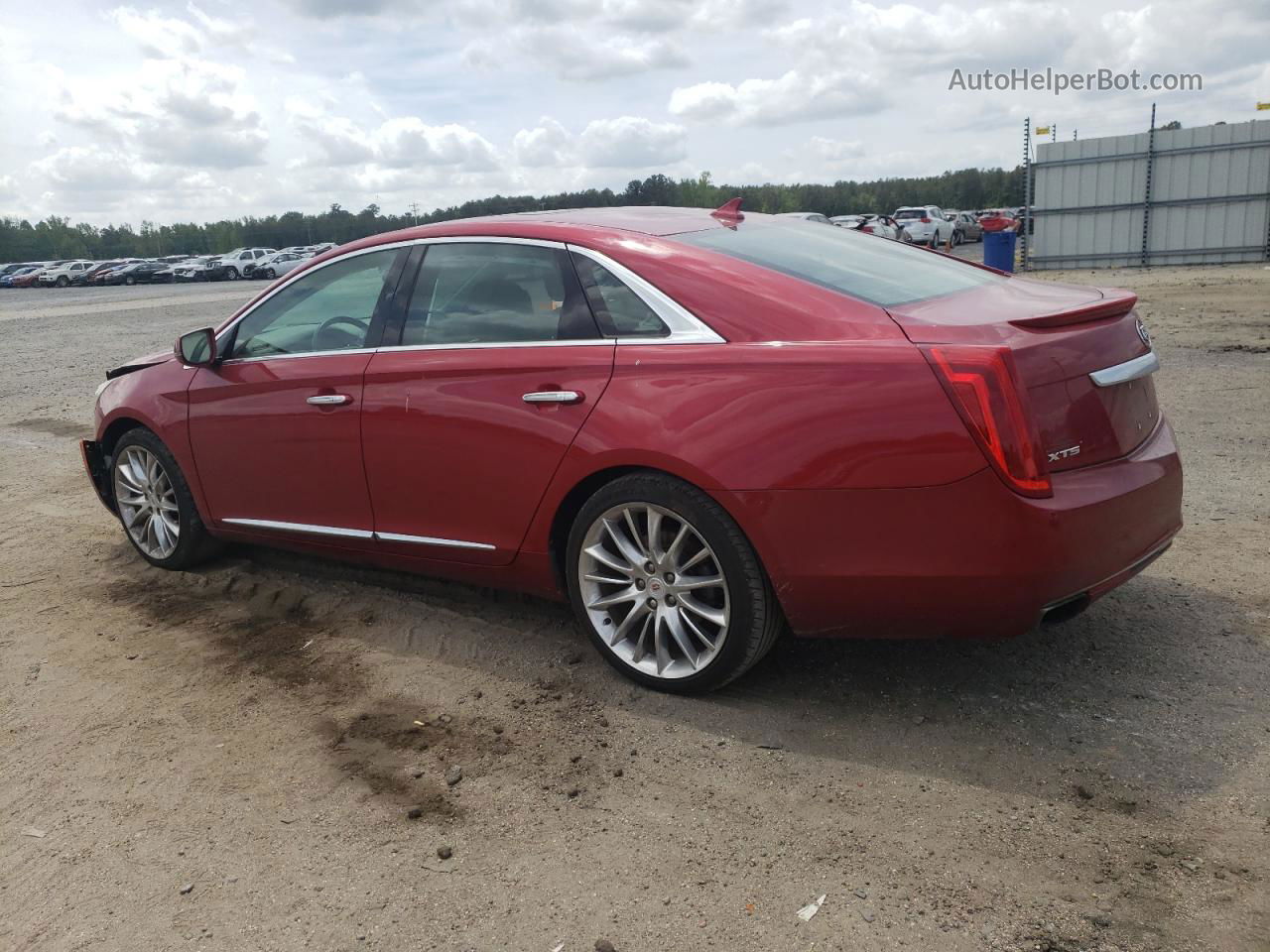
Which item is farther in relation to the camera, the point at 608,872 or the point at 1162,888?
the point at 608,872

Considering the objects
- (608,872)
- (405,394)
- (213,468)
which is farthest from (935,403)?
(213,468)

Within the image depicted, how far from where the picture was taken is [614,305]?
3775 mm

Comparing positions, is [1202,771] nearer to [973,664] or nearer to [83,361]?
[973,664]

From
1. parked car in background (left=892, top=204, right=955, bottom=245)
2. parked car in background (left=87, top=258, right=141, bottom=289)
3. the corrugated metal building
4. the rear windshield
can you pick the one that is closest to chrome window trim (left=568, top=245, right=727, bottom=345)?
the rear windshield

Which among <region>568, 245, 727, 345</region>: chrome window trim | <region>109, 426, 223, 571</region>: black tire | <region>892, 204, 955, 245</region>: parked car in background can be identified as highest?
<region>568, 245, 727, 345</region>: chrome window trim

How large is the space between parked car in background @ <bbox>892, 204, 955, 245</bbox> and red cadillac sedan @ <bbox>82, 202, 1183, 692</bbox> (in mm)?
36015

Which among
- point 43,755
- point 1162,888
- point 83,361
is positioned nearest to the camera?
point 1162,888

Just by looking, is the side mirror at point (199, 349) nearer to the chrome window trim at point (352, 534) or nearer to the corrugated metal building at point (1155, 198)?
the chrome window trim at point (352, 534)

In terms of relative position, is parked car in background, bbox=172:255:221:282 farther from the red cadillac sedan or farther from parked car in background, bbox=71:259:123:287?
the red cadillac sedan

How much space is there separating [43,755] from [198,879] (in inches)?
44.3

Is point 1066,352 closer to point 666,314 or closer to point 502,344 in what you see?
point 666,314

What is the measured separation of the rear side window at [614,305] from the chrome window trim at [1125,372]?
4.40 ft

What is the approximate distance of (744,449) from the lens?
132 inches

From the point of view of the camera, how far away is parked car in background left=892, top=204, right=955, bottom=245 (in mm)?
39375
